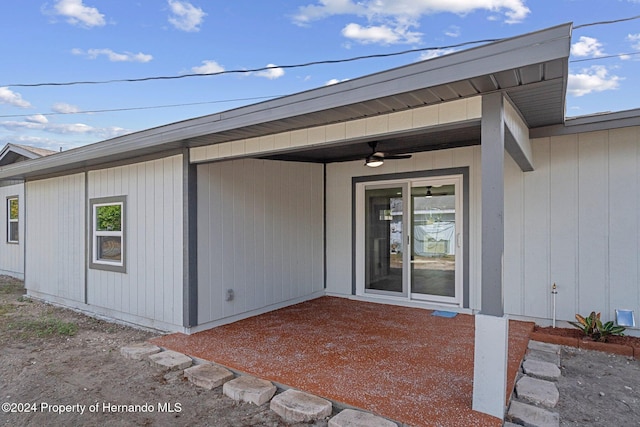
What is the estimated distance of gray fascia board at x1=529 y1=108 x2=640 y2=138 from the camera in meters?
3.79

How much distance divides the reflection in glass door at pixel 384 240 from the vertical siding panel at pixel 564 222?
6.47ft

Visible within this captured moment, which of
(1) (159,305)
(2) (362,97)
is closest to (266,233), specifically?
(1) (159,305)

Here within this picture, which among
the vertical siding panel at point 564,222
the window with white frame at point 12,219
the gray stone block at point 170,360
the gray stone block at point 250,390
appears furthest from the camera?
the window with white frame at point 12,219

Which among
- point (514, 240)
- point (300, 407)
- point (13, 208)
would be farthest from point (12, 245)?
point (514, 240)

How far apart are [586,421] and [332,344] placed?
2.24 meters

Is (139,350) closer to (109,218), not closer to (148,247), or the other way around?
(148,247)

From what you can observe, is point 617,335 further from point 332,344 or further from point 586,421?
point 332,344

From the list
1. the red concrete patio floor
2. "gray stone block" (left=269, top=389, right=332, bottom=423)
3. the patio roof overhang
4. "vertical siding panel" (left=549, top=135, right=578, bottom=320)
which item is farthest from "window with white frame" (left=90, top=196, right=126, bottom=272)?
"vertical siding panel" (left=549, top=135, right=578, bottom=320)

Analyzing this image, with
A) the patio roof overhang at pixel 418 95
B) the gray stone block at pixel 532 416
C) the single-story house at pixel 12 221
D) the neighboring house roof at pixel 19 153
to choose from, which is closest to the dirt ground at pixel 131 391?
the gray stone block at pixel 532 416

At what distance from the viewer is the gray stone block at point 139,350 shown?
3.85 metres

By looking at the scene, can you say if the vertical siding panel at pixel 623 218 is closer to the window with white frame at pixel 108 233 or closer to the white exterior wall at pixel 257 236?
the white exterior wall at pixel 257 236

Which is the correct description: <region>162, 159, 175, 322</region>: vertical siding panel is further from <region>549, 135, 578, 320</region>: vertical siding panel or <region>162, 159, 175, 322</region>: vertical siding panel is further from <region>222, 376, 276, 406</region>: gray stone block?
<region>549, 135, 578, 320</region>: vertical siding panel

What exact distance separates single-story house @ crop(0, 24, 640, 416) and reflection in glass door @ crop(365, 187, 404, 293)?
0.02m

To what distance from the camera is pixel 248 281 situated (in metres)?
5.17
